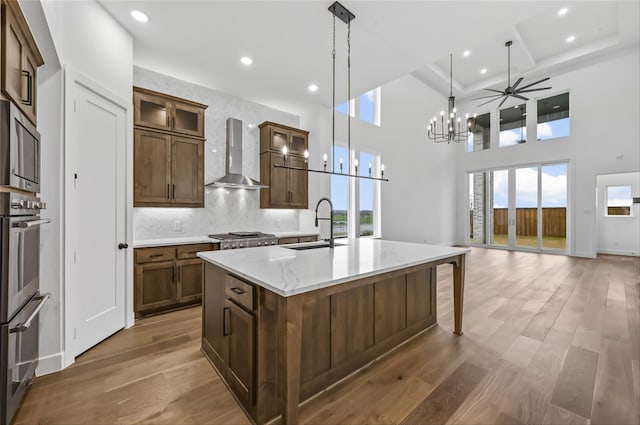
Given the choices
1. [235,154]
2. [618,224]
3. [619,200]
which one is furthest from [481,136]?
[235,154]

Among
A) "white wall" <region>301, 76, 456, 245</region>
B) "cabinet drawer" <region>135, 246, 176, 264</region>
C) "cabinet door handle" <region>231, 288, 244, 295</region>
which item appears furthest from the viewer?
"white wall" <region>301, 76, 456, 245</region>

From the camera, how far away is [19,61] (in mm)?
1632

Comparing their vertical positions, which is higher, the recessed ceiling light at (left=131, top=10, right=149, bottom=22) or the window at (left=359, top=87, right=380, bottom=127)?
the window at (left=359, top=87, right=380, bottom=127)

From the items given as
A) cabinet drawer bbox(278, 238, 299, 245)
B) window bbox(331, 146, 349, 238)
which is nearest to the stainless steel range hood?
cabinet drawer bbox(278, 238, 299, 245)

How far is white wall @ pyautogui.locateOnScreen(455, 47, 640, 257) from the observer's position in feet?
20.9

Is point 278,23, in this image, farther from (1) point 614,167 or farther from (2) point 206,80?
(1) point 614,167

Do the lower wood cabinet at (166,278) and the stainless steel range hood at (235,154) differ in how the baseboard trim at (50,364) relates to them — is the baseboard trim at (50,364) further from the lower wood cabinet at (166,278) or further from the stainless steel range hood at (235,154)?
the stainless steel range hood at (235,154)

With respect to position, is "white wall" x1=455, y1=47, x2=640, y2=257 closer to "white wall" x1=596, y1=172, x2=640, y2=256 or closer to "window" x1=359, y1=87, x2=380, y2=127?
"white wall" x1=596, y1=172, x2=640, y2=256

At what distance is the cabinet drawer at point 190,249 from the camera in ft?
11.1

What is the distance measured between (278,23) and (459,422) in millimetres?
3742

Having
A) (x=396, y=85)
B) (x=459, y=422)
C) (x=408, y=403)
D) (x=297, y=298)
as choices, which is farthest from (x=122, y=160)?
(x=396, y=85)

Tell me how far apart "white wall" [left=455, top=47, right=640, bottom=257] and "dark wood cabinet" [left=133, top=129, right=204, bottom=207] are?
28.9 feet

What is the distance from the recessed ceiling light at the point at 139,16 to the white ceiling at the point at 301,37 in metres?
0.04

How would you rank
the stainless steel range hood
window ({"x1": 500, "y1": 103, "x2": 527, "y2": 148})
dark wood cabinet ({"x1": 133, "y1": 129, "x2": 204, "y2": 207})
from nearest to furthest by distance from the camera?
dark wood cabinet ({"x1": 133, "y1": 129, "x2": 204, "y2": 207})
the stainless steel range hood
window ({"x1": 500, "y1": 103, "x2": 527, "y2": 148})
